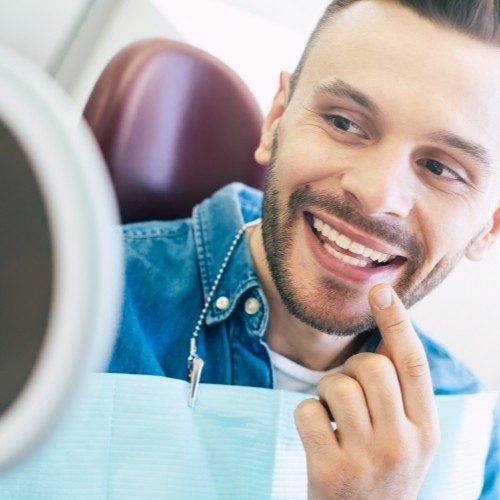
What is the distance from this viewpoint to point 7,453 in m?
0.21

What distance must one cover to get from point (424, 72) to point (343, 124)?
0.10m

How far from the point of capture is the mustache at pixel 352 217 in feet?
1.95

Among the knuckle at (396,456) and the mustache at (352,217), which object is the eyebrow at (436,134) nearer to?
the mustache at (352,217)

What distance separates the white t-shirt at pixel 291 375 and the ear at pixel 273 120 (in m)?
0.25

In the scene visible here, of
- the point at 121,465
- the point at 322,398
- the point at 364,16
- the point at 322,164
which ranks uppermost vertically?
the point at 364,16

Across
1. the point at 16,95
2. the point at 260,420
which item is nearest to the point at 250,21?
the point at 260,420

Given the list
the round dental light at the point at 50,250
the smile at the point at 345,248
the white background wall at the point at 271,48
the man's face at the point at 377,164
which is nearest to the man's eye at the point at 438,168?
the man's face at the point at 377,164

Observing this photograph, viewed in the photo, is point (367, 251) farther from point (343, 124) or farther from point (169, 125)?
point (169, 125)

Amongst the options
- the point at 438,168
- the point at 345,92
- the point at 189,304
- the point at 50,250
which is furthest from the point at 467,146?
the point at 50,250

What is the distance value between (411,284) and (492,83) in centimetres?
24

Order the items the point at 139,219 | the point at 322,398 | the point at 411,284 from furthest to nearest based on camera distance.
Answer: the point at 139,219
the point at 411,284
the point at 322,398

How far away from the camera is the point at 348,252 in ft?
2.08

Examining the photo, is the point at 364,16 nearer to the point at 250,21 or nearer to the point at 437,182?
the point at 437,182

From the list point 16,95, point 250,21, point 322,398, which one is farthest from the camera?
point 250,21
